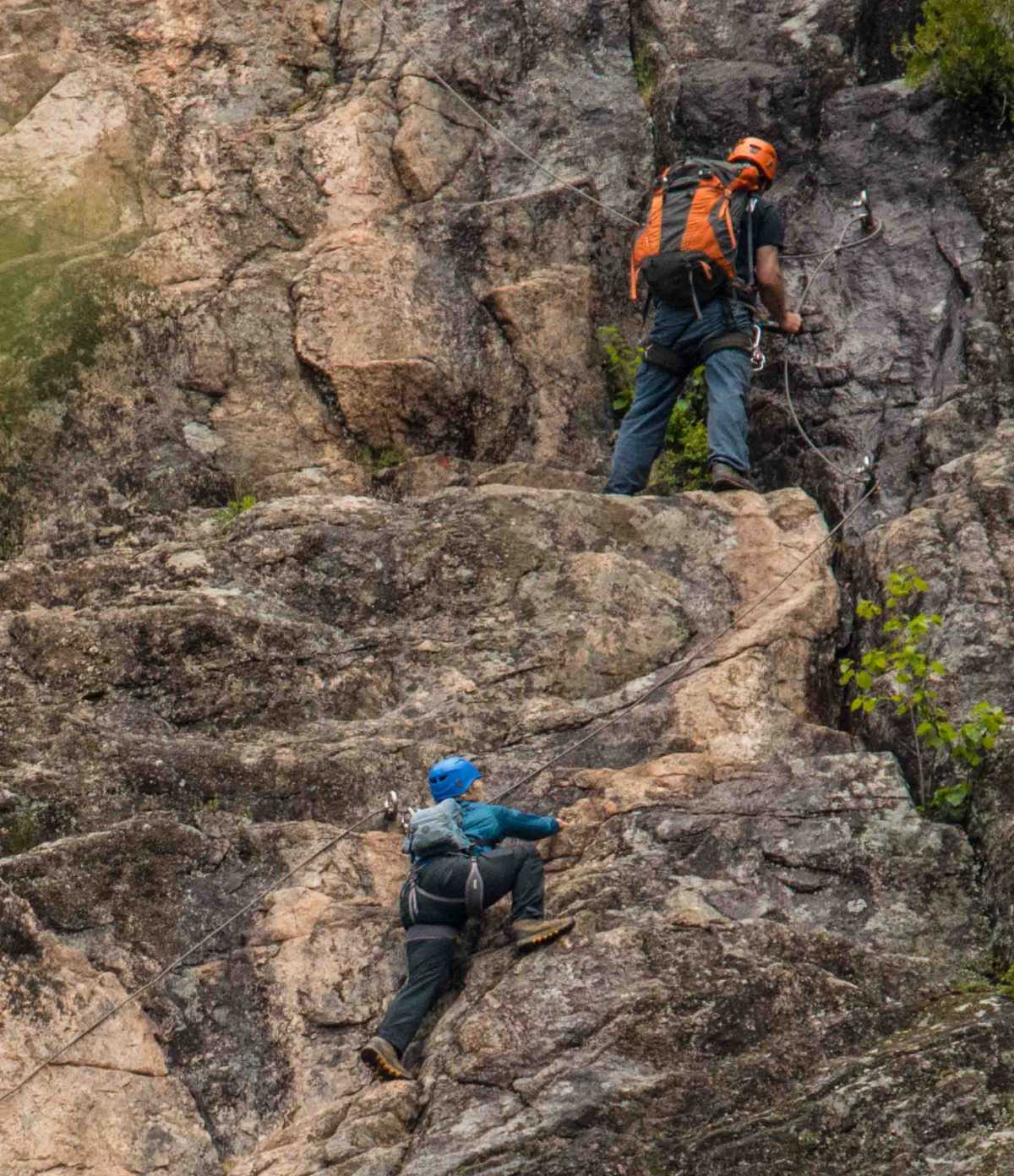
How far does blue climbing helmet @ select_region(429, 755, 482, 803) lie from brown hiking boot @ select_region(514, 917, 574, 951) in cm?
91

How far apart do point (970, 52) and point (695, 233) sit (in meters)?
3.01

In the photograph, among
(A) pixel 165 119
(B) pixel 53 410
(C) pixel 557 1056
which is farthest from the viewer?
(A) pixel 165 119

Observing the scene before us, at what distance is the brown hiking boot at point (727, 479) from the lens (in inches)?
498

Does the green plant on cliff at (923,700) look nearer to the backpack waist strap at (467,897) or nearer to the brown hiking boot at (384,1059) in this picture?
the backpack waist strap at (467,897)

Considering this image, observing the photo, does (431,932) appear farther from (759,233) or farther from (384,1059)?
(759,233)

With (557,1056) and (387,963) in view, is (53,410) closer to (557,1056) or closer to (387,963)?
(387,963)

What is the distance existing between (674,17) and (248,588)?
23.1 ft

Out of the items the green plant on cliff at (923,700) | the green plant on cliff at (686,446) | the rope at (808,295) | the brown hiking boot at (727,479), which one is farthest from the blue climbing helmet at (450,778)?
the rope at (808,295)

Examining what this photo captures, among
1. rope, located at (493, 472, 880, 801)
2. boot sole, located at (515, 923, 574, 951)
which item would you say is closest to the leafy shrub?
rope, located at (493, 472, 880, 801)

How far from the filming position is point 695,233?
12977 millimetres

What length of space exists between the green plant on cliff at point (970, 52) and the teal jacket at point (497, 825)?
7353mm

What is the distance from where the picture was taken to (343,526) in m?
12.2

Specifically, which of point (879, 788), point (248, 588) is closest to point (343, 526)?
point (248, 588)

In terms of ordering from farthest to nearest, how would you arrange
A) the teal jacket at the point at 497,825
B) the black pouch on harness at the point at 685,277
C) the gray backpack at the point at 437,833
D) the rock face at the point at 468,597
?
the black pouch on harness at the point at 685,277 → the teal jacket at the point at 497,825 → the gray backpack at the point at 437,833 → the rock face at the point at 468,597
